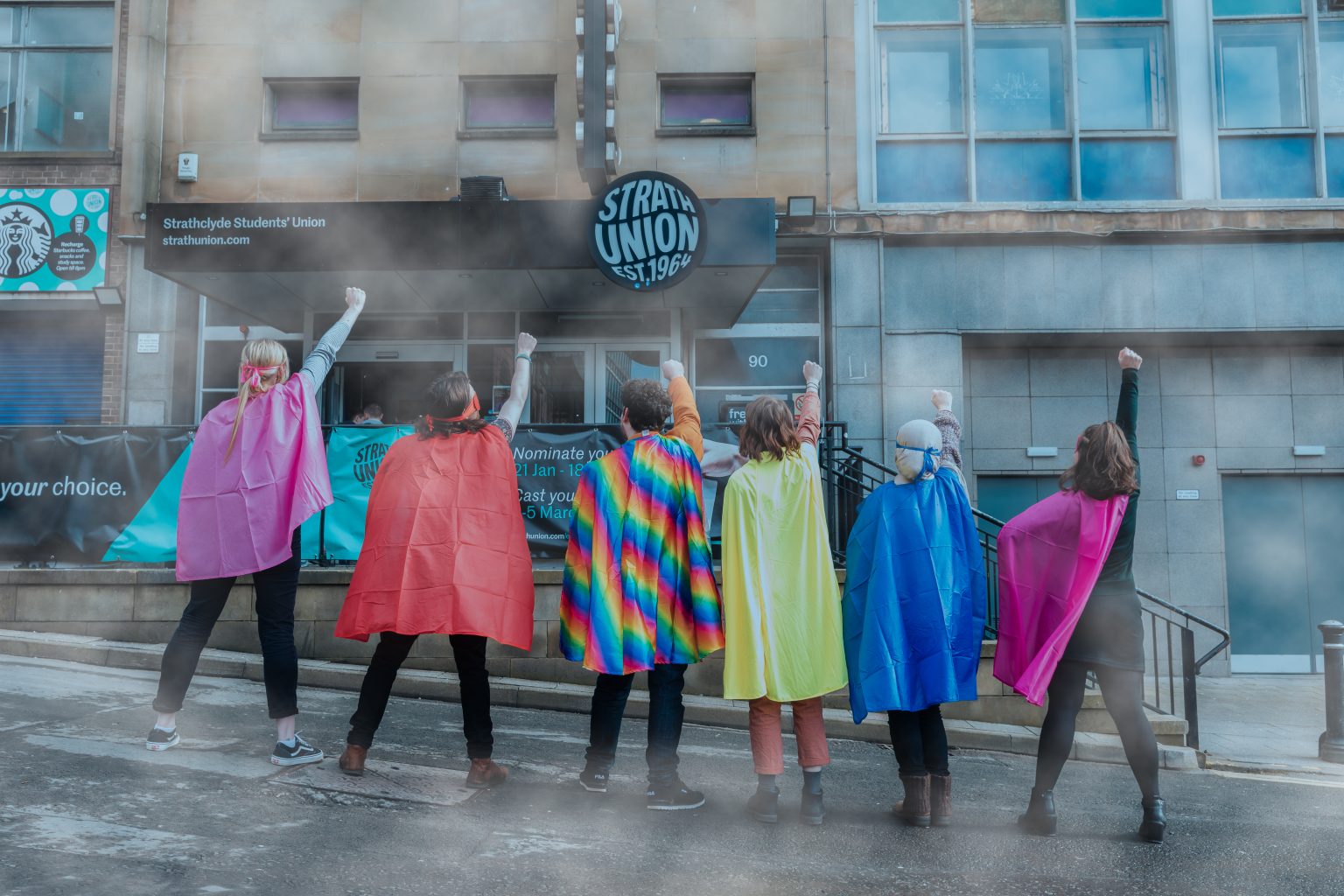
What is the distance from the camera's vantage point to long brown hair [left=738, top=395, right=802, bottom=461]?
10.4 feet

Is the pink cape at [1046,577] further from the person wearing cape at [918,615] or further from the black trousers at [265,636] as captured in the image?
the black trousers at [265,636]

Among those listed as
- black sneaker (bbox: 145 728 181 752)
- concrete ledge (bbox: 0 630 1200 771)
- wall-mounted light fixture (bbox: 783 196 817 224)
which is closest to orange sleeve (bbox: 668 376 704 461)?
black sneaker (bbox: 145 728 181 752)

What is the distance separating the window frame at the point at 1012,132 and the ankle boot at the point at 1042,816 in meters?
6.21

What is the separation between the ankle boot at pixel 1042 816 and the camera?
3.07 m

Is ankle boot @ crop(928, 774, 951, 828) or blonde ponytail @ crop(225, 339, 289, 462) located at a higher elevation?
blonde ponytail @ crop(225, 339, 289, 462)

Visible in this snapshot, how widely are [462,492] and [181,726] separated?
5.45 feet

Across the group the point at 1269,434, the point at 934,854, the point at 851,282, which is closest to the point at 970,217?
the point at 851,282

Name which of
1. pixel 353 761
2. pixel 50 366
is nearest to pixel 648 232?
pixel 353 761

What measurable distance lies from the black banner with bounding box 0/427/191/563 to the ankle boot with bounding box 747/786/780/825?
473cm

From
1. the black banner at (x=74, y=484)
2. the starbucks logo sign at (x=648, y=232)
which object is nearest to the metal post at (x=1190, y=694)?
the starbucks logo sign at (x=648, y=232)

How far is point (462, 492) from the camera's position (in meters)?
3.12

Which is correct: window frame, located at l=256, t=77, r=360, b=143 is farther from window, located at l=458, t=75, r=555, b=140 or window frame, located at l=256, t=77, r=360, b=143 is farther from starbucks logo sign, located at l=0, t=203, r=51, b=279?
starbucks logo sign, located at l=0, t=203, r=51, b=279

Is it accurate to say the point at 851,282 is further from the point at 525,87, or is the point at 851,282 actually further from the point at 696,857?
the point at 696,857

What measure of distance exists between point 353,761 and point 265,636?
50cm
